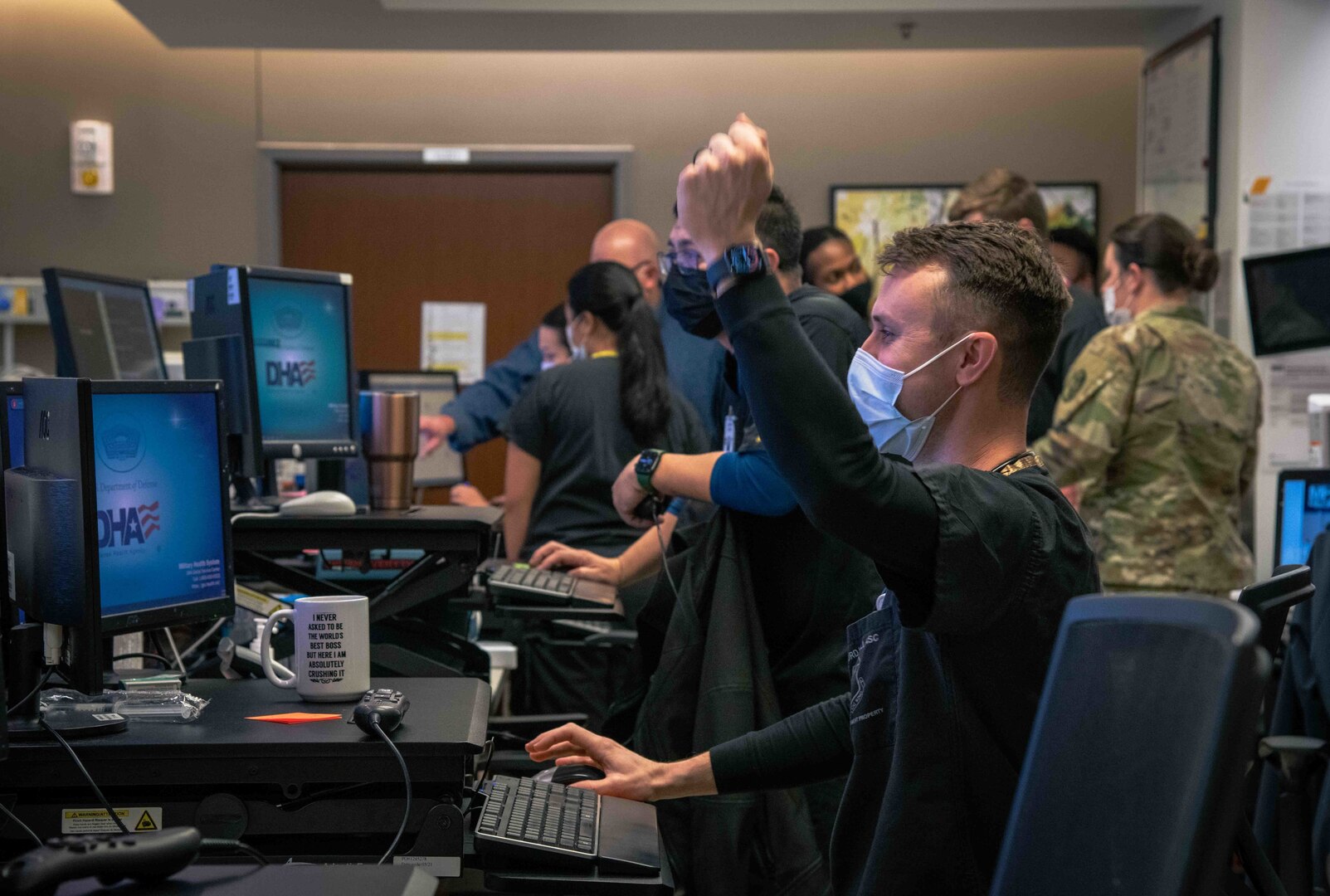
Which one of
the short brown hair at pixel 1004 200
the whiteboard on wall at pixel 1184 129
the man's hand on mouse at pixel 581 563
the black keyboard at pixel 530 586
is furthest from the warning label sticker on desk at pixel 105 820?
the whiteboard on wall at pixel 1184 129

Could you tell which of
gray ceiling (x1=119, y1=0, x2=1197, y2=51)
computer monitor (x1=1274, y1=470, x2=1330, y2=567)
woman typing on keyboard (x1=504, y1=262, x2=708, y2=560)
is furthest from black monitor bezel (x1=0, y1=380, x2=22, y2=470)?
gray ceiling (x1=119, y1=0, x2=1197, y2=51)

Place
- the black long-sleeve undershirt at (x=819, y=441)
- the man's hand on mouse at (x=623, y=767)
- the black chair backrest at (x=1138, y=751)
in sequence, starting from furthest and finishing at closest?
the man's hand on mouse at (x=623, y=767) < the black long-sleeve undershirt at (x=819, y=441) < the black chair backrest at (x=1138, y=751)

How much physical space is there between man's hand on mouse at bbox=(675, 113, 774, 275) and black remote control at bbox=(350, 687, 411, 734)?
609 millimetres

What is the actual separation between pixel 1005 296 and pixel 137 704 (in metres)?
1.01

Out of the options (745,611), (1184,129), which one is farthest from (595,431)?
(1184,129)

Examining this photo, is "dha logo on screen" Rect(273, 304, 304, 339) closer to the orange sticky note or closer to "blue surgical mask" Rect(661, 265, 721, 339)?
"blue surgical mask" Rect(661, 265, 721, 339)

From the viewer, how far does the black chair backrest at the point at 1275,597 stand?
5.09ft

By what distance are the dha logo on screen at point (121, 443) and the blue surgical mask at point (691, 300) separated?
0.90m

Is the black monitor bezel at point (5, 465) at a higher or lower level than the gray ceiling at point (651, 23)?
lower

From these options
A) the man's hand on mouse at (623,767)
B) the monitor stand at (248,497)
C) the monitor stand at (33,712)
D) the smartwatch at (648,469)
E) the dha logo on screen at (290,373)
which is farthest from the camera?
the dha logo on screen at (290,373)

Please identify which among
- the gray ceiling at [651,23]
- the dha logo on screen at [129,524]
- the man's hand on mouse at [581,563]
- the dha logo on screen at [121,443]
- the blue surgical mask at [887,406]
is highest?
the gray ceiling at [651,23]

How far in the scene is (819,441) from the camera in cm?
101

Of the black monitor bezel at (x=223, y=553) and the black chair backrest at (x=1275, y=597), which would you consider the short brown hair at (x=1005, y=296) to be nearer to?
the black chair backrest at (x=1275, y=597)

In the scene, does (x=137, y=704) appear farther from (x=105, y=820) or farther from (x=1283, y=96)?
(x=1283, y=96)
